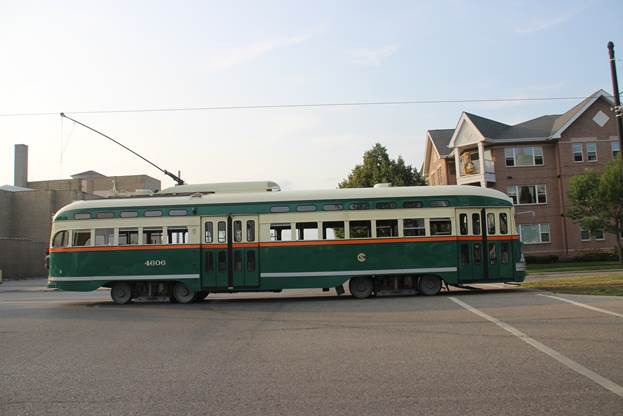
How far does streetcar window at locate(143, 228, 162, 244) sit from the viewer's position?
17.3 metres

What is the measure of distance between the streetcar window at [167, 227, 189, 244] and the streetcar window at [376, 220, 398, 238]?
234 inches

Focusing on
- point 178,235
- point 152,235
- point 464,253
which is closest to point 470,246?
point 464,253

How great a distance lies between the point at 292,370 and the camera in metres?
7.51

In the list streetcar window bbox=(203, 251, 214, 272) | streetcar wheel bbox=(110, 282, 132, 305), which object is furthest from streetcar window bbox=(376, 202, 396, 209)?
streetcar wheel bbox=(110, 282, 132, 305)

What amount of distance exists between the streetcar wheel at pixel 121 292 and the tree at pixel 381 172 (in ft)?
81.9

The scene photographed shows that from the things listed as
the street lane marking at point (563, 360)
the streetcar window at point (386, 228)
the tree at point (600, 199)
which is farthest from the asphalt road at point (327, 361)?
the tree at point (600, 199)

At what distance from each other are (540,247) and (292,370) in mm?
36175

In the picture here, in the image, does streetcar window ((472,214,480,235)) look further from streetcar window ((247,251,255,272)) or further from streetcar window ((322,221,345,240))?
streetcar window ((247,251,255,272))

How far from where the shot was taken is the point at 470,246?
55.2 feet

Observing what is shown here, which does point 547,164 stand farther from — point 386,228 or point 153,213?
point 153,213

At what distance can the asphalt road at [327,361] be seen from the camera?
592 centimetres

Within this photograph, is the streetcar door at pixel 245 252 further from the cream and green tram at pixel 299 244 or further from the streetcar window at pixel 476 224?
the streetcar window at pixel 476 224

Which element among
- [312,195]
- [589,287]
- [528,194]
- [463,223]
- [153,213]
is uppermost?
[528,194]

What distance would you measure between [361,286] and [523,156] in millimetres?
28157
